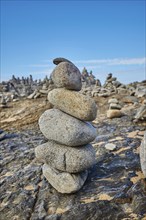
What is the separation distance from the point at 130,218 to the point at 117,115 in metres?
7.39

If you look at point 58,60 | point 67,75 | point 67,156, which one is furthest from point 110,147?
point 58,60

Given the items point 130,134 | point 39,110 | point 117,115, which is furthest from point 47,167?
point 39,110

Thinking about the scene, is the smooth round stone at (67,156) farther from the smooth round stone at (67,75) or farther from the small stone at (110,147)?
the small stone at (110,147)

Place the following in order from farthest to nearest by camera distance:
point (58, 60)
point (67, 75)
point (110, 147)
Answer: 1. point (110, 147)
2. point (58, 60)
3. point (67, 75)

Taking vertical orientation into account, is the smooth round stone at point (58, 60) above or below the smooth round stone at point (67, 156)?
above

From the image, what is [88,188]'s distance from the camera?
14.9 feet

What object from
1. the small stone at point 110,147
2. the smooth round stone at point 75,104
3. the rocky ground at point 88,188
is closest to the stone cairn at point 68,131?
the smooth round stone at point 75,104

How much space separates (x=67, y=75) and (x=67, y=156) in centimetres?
157

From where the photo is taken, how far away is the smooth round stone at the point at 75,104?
4.41 metres

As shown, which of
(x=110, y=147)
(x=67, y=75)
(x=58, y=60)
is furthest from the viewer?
(x=110, y=147)

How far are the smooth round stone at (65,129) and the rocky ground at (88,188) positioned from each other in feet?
3.14

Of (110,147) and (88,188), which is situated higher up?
(110,147)

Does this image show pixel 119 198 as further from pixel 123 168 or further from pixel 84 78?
pixel 84 78

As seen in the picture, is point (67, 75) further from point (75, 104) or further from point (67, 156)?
point (67, 156)
